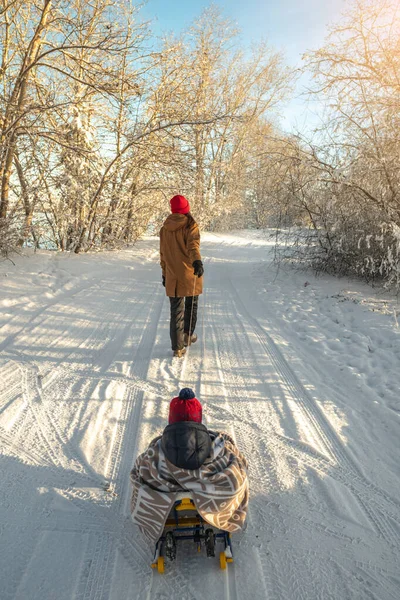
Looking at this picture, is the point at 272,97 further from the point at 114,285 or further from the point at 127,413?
the point at 127,413

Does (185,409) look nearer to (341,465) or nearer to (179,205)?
(341,465)

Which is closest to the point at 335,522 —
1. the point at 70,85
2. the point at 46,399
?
the point at 46,399

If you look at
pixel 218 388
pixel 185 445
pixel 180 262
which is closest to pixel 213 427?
pixel 218 388

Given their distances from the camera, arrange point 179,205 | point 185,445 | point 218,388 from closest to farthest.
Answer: point 185,445 < point 218,388 < point 179,205

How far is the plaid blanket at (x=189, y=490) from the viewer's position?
2205 mm

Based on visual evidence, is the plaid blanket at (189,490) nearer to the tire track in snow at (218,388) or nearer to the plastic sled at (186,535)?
the plastic sled at (186,535)

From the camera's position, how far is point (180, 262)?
500 cm

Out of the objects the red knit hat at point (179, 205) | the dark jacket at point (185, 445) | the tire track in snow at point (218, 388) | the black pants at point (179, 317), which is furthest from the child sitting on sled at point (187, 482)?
the red knit hat at point (179, 205)

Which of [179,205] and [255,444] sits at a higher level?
[179,205]

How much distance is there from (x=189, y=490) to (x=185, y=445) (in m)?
0.27

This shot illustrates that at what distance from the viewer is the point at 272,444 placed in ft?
10.9

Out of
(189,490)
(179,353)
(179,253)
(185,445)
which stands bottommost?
(179,353)

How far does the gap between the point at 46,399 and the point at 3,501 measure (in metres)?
1.37

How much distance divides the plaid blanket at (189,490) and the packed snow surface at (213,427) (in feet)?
0.76
